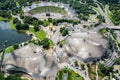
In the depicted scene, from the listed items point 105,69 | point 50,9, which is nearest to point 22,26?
point 50,9

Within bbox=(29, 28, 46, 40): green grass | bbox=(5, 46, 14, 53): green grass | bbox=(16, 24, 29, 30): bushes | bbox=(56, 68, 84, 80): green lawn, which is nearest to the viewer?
bbox=(56, 68, 84, 80): green lawn

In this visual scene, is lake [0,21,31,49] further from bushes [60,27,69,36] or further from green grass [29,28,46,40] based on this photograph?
bushes [60,27,69,36]

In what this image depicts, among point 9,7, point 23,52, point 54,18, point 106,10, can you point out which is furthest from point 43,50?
point 106,10

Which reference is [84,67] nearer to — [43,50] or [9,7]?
[43,50]

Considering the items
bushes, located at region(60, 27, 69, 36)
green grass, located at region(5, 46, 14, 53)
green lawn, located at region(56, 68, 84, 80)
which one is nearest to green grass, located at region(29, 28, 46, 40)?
bushes, located at region(60, 27, 69, 36)

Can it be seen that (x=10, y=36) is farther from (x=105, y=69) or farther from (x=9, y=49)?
(x=105, y=69)

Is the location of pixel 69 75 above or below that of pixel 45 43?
below

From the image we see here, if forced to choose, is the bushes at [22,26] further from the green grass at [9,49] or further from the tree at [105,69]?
the tree at [105,69]

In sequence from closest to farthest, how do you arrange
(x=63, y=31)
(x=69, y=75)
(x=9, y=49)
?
1. (x=69, y=75)
2. (x=9, y=49)
3. (x=63, y=31)
